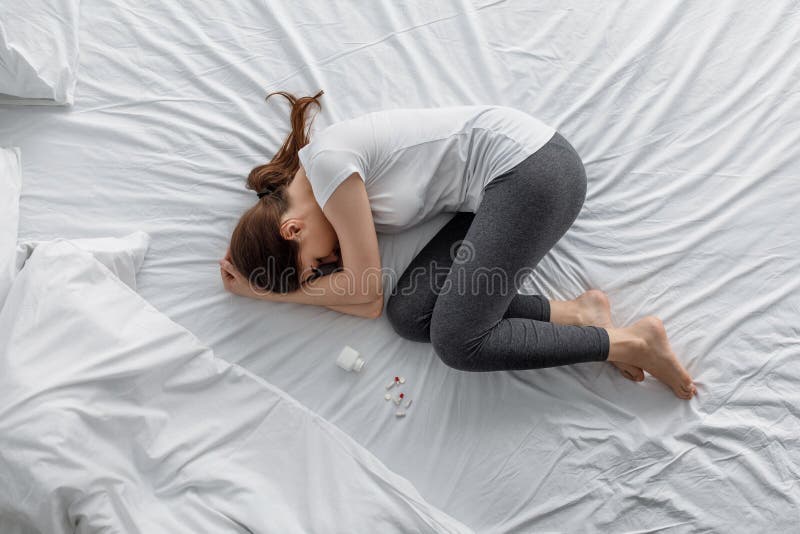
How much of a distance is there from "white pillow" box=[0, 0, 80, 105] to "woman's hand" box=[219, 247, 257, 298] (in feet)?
1.72

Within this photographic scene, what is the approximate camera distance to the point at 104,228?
4.14 ft

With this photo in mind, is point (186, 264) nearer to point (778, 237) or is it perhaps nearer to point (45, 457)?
point (45, 457)

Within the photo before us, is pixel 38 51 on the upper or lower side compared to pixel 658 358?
upper

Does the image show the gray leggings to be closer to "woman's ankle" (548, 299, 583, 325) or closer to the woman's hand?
"woman's ankle" (548, 299, 583, 325)

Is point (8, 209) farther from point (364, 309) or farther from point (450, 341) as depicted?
point (450, 341)

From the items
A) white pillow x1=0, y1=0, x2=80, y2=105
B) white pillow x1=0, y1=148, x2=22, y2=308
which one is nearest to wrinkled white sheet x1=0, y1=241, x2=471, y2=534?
white pillow x1=0, y1=148, x2=22, y2=308

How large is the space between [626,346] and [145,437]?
0.89 m

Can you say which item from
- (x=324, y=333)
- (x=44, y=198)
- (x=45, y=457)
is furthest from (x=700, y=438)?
(x=44, y=198)

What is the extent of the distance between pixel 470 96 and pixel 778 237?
2.22 feet

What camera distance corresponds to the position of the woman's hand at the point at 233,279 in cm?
120

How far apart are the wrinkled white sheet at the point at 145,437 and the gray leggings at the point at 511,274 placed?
293 millimetres

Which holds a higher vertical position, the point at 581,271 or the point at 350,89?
the point at 350,89

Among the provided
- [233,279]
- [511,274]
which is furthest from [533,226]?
[233,279]

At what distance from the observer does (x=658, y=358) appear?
1.11 meters
